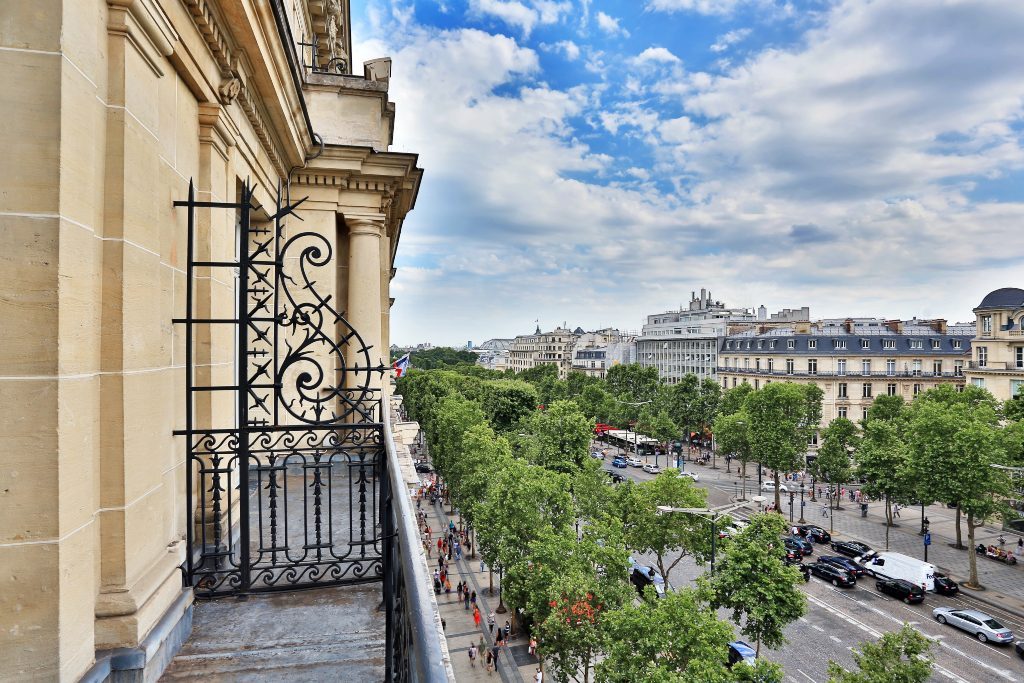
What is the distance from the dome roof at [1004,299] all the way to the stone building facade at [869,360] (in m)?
15.2

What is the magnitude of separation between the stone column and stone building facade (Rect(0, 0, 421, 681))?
610cm

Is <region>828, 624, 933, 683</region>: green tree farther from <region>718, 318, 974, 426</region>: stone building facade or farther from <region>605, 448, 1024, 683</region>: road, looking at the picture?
<region>718, 318, 974, 426</region>: stone building facade

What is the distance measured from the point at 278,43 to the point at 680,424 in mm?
61439

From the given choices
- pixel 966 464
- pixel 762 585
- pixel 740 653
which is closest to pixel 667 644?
pixel 762 585

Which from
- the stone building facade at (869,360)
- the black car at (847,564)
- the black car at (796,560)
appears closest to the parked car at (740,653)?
the black car at (796,560)

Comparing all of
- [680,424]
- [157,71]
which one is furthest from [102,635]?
[680,424]

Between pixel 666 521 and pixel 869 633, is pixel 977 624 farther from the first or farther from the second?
pixel 666 521

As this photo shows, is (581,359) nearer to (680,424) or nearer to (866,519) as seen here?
(680,424)

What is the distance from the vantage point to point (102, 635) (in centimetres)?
370

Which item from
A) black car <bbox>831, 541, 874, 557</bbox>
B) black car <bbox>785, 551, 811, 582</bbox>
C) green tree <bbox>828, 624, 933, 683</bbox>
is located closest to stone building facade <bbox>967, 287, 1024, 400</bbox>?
black car <bbox>831, 541, 874, 557</bbox>

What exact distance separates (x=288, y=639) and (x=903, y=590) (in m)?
30.3

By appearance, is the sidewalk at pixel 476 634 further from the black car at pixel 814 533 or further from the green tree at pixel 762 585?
the black car at pixel 814 533

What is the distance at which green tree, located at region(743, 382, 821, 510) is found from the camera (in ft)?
131

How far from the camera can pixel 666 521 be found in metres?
24.6
